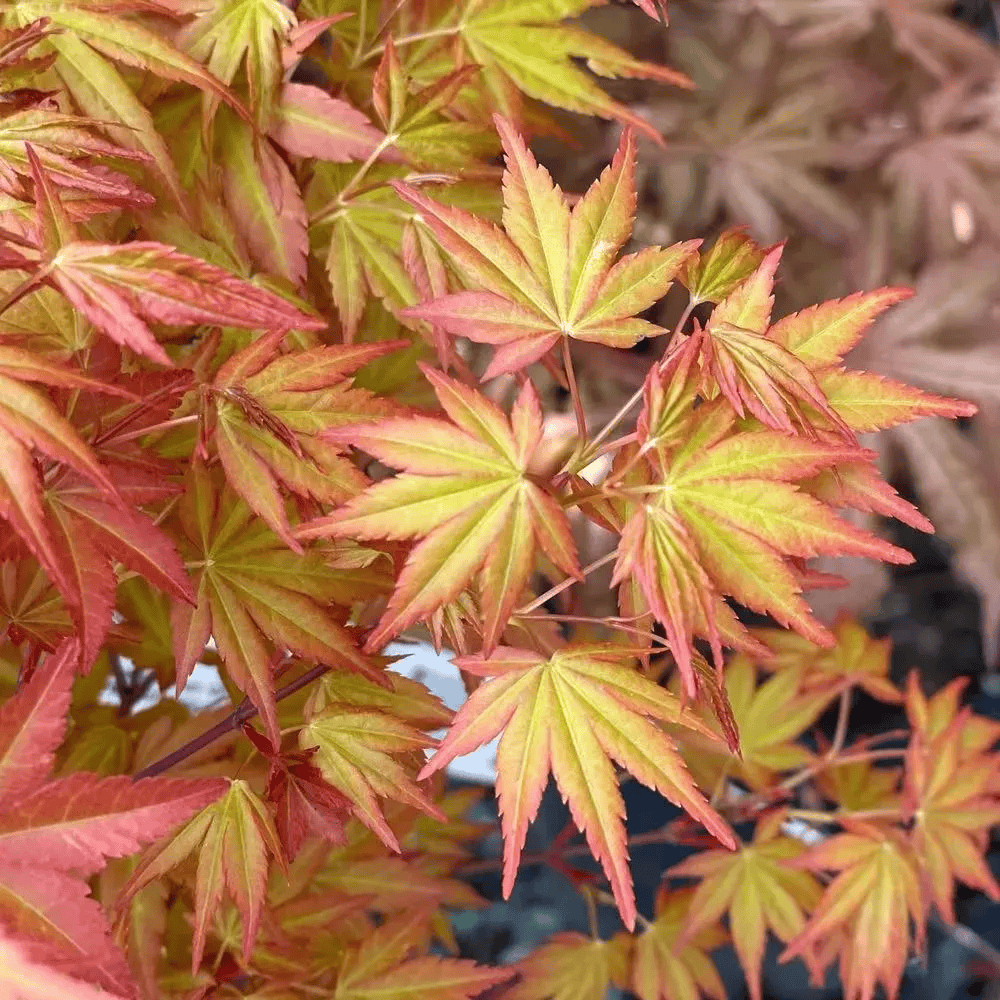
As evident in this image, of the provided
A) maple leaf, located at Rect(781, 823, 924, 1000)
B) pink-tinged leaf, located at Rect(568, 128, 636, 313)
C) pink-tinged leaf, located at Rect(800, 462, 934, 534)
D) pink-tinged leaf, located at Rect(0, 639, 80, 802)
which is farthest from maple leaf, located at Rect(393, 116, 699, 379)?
maple leaf, located at Rect(781, 823, 924, 1000)

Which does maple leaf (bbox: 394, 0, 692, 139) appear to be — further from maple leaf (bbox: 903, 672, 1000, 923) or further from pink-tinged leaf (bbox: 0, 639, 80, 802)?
maple leaf (bbox: 903, 672, 1000, 923)

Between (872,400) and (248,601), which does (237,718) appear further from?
(872,400)

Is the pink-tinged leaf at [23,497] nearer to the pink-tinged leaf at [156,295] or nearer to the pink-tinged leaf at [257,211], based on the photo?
the pink-tinged leaf at [156,295]

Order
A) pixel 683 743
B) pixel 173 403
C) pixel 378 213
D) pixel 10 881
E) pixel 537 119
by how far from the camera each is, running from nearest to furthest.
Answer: pixel 10 881
pixel 173 403
pixel 378 213
pixel 537 119
pixel 683 743

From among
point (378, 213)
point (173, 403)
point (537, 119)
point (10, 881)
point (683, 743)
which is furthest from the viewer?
point (683, 743)

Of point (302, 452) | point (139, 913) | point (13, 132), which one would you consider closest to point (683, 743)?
point (139, 913)

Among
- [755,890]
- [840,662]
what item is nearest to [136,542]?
[755,890]

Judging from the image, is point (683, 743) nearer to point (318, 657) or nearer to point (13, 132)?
point (318, 657)
